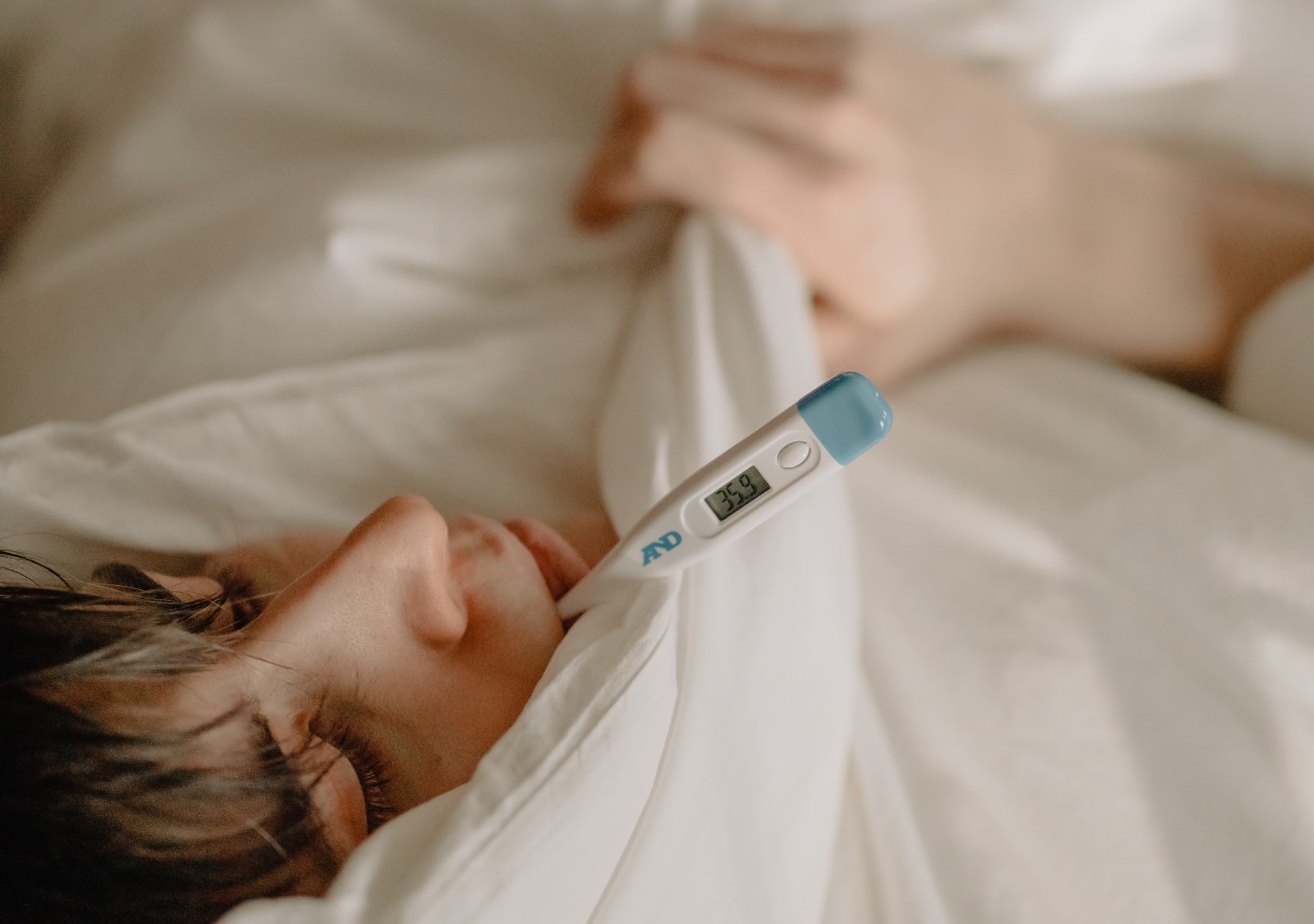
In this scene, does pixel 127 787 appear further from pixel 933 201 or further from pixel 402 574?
pixel 933 201

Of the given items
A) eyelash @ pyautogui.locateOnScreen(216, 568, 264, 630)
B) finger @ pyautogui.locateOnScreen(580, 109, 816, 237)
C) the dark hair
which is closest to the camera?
the dark hair

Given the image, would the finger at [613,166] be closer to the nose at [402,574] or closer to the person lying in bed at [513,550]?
the person lying in bed at [513,550]

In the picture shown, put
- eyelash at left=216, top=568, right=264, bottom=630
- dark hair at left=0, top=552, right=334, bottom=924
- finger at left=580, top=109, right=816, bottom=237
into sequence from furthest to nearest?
finger at left=580, top=109, right=816, bottom=237 < eyelash at left=216, top=568, right=264, bottom=630 < dark hair at left=0, top=552, right=334, bottom=924

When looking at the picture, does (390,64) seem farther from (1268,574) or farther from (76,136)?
(1268,574)

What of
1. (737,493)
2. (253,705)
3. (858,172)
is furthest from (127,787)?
(858,172)

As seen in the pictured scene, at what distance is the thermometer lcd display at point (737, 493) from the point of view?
0.41m

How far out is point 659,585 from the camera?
469mm

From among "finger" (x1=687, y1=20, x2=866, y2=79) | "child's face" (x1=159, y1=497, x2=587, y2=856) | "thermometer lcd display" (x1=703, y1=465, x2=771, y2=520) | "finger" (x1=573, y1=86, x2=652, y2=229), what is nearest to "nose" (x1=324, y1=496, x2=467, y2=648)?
"child's face" (x1=159, y1=497, x2=587, y2=856)

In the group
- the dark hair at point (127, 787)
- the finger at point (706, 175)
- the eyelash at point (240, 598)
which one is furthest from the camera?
the finger at point (706, 175)

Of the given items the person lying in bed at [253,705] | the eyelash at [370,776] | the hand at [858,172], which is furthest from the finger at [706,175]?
the eyelash at [370,776]

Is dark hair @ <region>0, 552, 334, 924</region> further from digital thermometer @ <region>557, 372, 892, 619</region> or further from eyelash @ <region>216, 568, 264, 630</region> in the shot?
digital thermometer @ <region>557, 372, 892, 619</region>

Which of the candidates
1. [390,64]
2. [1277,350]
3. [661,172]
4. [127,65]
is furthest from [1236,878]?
[127,65]

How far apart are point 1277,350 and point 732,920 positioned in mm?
640

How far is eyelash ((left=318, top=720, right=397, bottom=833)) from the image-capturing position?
44 cm
